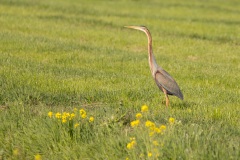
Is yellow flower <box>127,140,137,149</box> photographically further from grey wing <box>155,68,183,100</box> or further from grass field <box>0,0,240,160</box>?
grey wing <box>155,68,183,100</box>

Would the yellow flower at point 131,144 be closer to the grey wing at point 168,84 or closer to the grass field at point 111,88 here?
the grass field at point 111,88

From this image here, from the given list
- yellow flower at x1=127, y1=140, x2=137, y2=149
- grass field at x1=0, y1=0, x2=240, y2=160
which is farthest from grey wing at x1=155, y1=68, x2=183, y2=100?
yellow flower at x1=127, y1=140, x2=137, y2=149

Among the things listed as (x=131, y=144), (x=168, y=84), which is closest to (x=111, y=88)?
(x=168, y=84)

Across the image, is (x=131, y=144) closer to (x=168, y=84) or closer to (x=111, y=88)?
(x=168, y=84)

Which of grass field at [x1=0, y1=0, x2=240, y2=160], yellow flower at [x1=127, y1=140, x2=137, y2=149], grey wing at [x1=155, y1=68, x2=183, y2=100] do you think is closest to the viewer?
yellow flower at [x1=127, y1=140, x2=137, y2=149]

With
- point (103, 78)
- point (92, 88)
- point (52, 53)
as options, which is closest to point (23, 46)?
point (52, 53)

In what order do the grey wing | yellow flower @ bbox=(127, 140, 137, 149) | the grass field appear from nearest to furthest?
1. yellow flower @ bbox=(127, 140, 137, 149)
2. the grass field
3. the grey wing

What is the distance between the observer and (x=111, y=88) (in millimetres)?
11656

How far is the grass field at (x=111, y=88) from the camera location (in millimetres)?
7141

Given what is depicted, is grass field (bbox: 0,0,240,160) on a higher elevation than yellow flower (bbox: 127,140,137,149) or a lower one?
lower

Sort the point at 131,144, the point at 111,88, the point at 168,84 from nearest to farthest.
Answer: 1. the point at 131,144
2. the point at 168,84
3. the point at 111,88

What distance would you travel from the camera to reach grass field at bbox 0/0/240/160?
23.4ft

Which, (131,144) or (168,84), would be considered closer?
(131,144)

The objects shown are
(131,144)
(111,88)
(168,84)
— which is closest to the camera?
(131,144)
